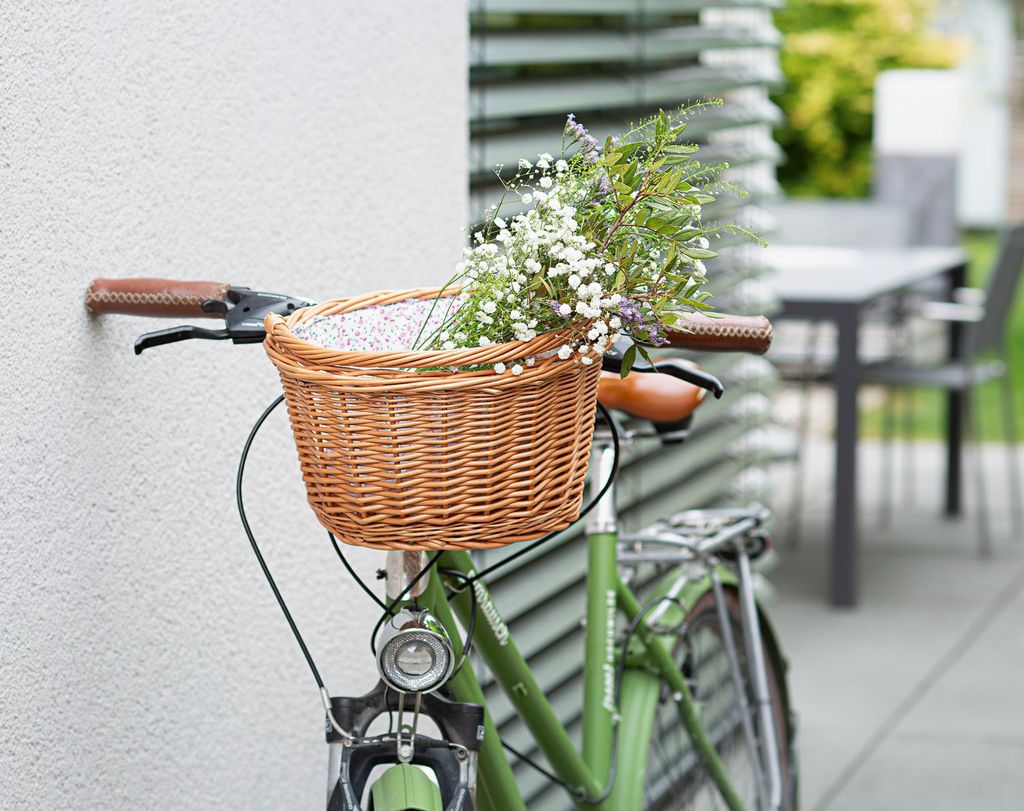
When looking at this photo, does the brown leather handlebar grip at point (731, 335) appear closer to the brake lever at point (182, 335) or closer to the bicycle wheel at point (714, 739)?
the brake lever at point (182, 335)

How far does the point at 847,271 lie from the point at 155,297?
4.72m

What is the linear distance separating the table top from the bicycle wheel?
7.07ft

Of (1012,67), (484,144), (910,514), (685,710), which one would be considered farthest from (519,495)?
(1012,67)

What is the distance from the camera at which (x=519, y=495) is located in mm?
1512

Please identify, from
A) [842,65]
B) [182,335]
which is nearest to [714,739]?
[182,335]

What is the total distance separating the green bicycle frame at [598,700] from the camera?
192 centimetres

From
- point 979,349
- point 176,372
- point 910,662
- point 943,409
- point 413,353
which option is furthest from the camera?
point 943,409

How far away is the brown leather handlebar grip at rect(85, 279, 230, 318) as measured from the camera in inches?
70.0

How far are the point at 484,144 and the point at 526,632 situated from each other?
979 mm

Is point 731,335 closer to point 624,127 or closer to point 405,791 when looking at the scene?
point 405,791

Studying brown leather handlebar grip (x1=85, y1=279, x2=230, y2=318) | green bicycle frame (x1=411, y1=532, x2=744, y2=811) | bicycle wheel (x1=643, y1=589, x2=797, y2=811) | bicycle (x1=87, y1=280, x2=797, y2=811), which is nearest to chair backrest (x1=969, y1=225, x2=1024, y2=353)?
bicycle (x1=87, y1=280, x2=797, y2=811)

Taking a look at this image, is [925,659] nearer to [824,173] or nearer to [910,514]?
[910,514]

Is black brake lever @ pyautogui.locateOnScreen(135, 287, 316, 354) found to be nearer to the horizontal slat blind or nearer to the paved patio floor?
the horizontal slat blind

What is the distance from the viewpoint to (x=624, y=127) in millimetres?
3594
